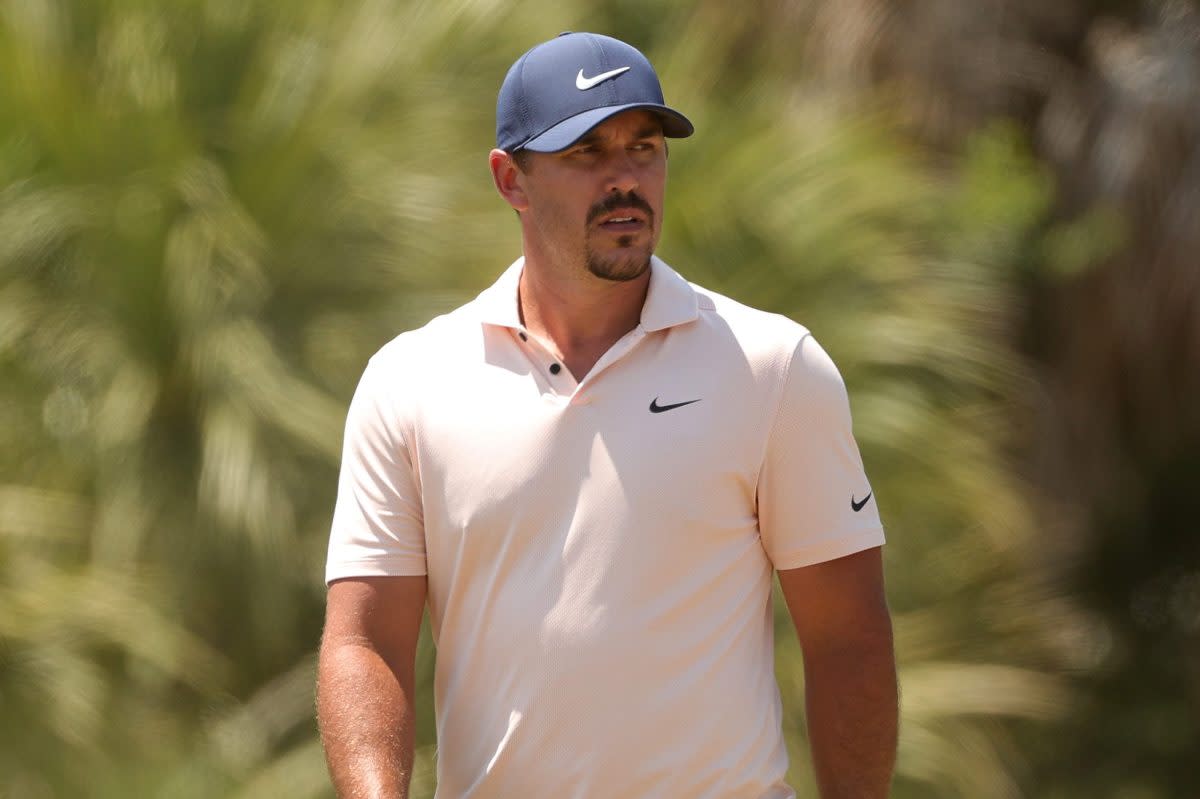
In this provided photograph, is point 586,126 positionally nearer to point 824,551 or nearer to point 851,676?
point 824,551

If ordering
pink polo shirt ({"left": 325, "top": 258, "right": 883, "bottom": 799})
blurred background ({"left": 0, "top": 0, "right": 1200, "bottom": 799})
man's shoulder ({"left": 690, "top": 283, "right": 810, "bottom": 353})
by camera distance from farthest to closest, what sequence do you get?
blurred background ({"left": 0, "top": 0, "right": 1200, "bottom": 799})
man's shoulder ({"left": 690, "top": 283, "right": 810, "bottom": 353})
pink polo shirt ({"left": 325, "top": 258, "right": 883, "bottom": 799})

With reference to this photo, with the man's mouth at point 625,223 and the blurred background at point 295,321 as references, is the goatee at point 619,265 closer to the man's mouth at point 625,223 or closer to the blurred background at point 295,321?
the man's mouth at point 625,223

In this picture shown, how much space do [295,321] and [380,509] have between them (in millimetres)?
4328

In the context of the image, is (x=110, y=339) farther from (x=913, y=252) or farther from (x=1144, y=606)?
(x=1144, y=606)

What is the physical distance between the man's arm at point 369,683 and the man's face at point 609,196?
0.68 meters

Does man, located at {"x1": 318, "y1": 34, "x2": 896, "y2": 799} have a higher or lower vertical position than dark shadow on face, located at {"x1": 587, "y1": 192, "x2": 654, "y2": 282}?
lower

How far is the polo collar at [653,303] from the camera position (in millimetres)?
3230

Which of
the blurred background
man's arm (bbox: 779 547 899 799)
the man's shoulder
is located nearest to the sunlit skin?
the man's shoulder

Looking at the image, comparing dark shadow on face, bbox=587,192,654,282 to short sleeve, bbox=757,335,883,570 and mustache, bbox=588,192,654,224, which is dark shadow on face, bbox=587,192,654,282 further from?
short sleeve, bbox=757,335,883,570

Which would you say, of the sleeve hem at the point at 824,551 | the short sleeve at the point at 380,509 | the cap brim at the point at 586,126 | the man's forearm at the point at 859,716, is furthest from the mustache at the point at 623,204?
the man's forearm at the point at 859,716

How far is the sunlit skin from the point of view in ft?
10.5

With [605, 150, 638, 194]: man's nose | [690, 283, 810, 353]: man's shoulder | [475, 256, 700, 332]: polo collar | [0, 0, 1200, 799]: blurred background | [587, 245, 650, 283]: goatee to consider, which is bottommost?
[0, 0, 1200, 799]: blurred background

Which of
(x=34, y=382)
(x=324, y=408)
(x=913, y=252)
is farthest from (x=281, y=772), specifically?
(x=913, y=252)

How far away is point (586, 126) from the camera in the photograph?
318 centimetres
